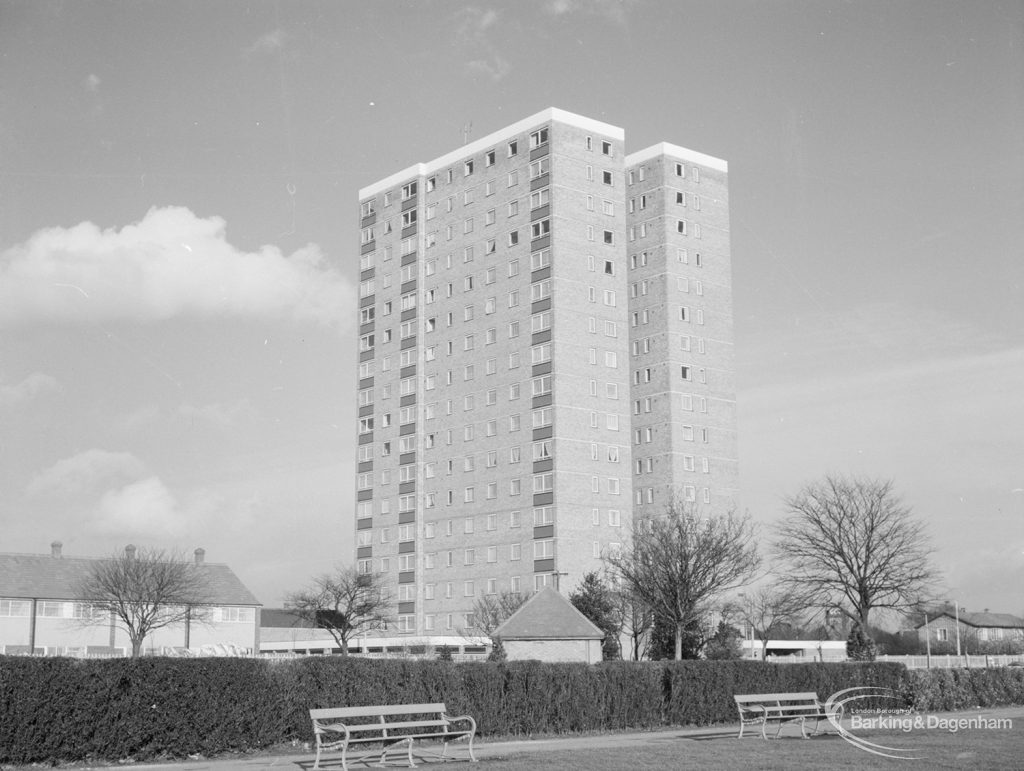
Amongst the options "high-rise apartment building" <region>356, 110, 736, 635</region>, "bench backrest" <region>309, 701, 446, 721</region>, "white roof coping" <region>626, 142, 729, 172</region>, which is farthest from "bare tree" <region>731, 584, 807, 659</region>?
"bench backrest" <region>309, 701, 446, 721</region>

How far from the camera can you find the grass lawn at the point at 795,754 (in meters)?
18.5

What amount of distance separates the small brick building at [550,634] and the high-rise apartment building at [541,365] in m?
43.2

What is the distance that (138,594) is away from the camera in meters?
80.6

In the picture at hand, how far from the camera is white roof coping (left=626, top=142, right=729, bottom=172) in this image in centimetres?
9569

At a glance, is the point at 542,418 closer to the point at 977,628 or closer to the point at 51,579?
the point at 51,579

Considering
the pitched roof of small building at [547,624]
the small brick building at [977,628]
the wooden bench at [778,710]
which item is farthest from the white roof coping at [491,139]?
the small brick building at [977,628]

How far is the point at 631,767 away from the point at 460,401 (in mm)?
76488

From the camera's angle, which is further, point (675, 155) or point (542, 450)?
point (675, 155)

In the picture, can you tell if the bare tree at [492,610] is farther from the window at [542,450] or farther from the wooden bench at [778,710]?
the wooden bench at [778,710]

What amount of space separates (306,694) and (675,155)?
77.6 m

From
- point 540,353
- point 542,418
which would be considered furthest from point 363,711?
point 540,353

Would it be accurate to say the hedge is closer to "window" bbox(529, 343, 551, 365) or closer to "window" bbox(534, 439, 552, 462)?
"window" bbox(534, 439, 552, 462)

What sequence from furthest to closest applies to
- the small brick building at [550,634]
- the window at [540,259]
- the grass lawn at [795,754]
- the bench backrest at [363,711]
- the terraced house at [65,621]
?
the window at [540,259], the terraced house at [65,621], the small brick building at [550,634], the bench backrest at [363,711], the grass lawn at [795,754]

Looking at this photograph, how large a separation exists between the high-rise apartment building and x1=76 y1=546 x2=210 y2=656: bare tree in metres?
18.3
